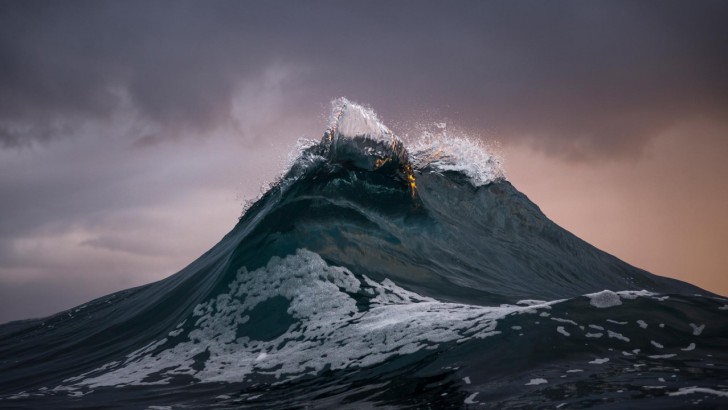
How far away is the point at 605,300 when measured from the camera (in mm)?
6734

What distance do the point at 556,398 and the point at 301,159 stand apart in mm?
10041

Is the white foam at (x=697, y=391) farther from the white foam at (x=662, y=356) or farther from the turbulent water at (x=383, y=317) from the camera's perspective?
the white foam at (x=662, y=356)

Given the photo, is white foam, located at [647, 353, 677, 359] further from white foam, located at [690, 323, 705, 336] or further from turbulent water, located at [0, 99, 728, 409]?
white foam, located at [690, 323, 705, 336]

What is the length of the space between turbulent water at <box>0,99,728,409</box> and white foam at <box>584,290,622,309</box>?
0.04m

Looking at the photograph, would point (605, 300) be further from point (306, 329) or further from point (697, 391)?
point (306, 329)

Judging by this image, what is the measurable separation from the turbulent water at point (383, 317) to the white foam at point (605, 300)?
4 cm

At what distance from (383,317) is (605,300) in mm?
2660

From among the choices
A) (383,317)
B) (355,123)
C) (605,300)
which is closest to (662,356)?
(605,300)

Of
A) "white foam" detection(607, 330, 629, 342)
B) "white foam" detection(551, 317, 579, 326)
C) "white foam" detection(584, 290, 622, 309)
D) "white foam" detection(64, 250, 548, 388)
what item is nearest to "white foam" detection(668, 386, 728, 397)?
"white foam" detection(607, 330, 629, 342)

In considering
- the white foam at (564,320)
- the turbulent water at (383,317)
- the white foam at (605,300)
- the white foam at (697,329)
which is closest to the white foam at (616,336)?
the turbulent water at (383,317)

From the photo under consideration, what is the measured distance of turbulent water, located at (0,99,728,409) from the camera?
5.28 m

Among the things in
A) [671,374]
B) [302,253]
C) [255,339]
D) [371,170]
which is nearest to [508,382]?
[671,374]

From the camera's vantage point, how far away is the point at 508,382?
197 inches

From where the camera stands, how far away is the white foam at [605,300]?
21.8 ft
